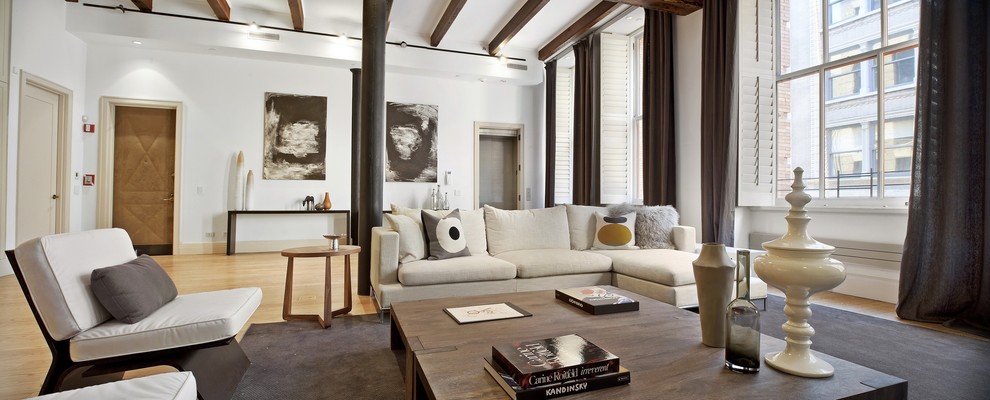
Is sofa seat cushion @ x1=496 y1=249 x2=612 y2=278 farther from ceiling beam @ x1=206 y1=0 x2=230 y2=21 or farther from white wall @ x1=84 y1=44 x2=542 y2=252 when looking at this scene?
ceiling beam @ x1=206 y1=0 x2=230 y2=21

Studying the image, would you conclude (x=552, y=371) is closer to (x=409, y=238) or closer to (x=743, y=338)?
(x=743, y=338)

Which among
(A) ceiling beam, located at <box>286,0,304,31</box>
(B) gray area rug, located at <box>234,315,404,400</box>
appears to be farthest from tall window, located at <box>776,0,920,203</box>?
(A) ceiling beam, located at <box>286,0,304,31</box>

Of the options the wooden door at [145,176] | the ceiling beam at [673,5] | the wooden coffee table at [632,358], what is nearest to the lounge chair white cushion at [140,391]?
the wooden coffee table at [632,358]

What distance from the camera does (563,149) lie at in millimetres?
7117

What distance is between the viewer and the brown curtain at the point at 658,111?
15.9ft

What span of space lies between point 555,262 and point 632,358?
197cm

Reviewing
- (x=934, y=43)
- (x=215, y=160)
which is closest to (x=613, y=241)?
(x=934, y=43)

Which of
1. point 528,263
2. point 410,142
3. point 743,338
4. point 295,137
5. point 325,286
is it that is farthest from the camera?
point 410,142

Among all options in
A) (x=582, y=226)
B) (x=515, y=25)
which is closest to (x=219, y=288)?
(x=582, y=226)

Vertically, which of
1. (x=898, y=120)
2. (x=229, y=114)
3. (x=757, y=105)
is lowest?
(x=898, y=120)

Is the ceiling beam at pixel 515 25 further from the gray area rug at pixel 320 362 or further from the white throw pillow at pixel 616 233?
the gray area rug at pixel 320 362

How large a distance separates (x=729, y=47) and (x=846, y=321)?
97.7 inches

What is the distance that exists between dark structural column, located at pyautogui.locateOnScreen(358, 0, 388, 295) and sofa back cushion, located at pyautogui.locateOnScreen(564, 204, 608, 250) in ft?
5.39

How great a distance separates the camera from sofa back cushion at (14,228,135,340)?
4.94 ft
